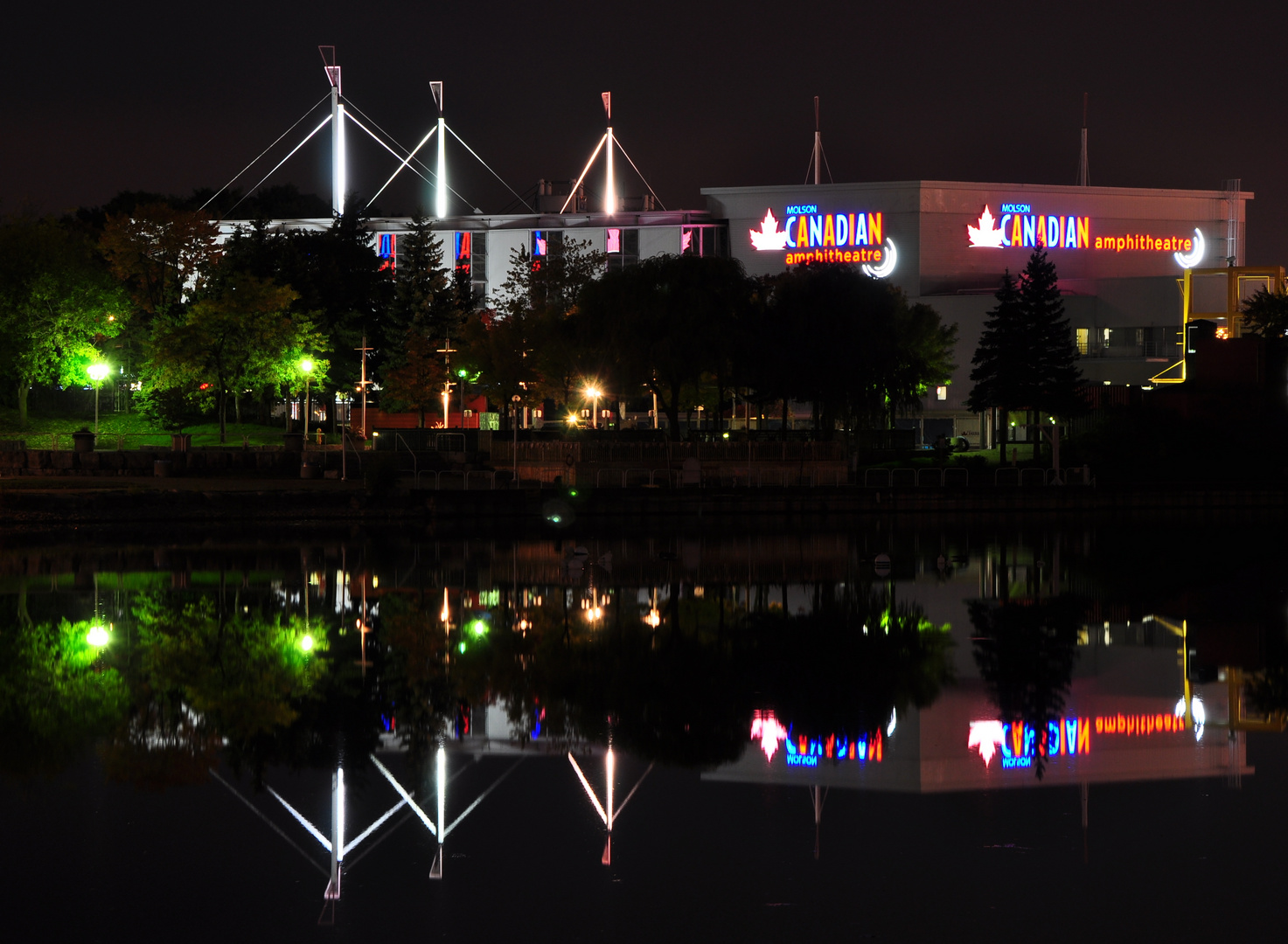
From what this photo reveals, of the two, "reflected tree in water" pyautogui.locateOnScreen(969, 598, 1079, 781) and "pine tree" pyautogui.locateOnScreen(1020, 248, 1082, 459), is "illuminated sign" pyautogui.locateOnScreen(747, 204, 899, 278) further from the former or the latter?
"reflected tree in water" pyautogui.locateOnScreen(969, 598, 1079, 781)

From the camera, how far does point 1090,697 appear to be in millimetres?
12875

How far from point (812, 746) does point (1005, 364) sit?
45094mm

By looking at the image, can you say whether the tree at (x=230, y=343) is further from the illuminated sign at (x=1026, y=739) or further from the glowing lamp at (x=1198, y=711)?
the illuminated sign at (x=1026, y=739)

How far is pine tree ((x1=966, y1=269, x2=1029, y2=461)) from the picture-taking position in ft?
174

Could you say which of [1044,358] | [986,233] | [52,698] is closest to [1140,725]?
[52,698]

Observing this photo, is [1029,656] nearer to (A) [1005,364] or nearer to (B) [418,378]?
(A) [1005,364]

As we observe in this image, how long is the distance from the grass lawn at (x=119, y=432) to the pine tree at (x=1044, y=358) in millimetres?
31548

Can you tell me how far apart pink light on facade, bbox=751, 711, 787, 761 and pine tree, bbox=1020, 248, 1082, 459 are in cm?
4348

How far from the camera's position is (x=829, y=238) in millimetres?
84562

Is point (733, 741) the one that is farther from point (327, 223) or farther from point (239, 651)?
point (327, 223)

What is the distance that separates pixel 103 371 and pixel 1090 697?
51.5 m

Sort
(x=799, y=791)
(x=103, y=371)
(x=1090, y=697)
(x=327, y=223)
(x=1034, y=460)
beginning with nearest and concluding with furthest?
(x=799, y=791) → (x=1090, y=697) → (x=1034, y=460) → (x=103, y=371) → (x=327, y=223)

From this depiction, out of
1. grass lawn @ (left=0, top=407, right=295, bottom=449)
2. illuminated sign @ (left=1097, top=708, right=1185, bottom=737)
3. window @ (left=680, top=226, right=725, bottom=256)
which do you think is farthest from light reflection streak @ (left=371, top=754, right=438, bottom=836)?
window @ (left=680, top=226, right=725, bottom=256)

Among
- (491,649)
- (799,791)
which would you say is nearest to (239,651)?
(491,649)
